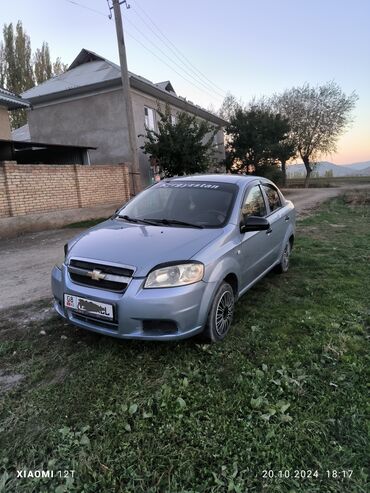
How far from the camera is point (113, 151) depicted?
17109mm

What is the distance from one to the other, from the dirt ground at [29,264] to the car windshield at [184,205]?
73.8 inches

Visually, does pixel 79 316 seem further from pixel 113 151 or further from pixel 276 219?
pixel 113 151

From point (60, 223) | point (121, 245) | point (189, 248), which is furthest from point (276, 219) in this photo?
point (60, 223)

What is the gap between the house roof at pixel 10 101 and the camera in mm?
13094

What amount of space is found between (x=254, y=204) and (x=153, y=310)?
215 cm

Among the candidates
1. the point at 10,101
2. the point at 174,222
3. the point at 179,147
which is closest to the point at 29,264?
the point at 174,222

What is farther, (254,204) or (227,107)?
(227,107)

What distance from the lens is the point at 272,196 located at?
4.96m

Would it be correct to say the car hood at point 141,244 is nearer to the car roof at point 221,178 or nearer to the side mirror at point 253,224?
the side mirror at point 253,224

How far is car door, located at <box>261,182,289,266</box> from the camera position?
4.54 metres

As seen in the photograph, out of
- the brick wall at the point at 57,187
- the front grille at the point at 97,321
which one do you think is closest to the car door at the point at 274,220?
the front grille at the point at 97,321

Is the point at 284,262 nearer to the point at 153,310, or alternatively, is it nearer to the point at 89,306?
the point at 153,310

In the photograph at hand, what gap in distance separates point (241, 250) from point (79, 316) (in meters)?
1.71

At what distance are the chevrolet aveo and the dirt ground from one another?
182 centimetres
